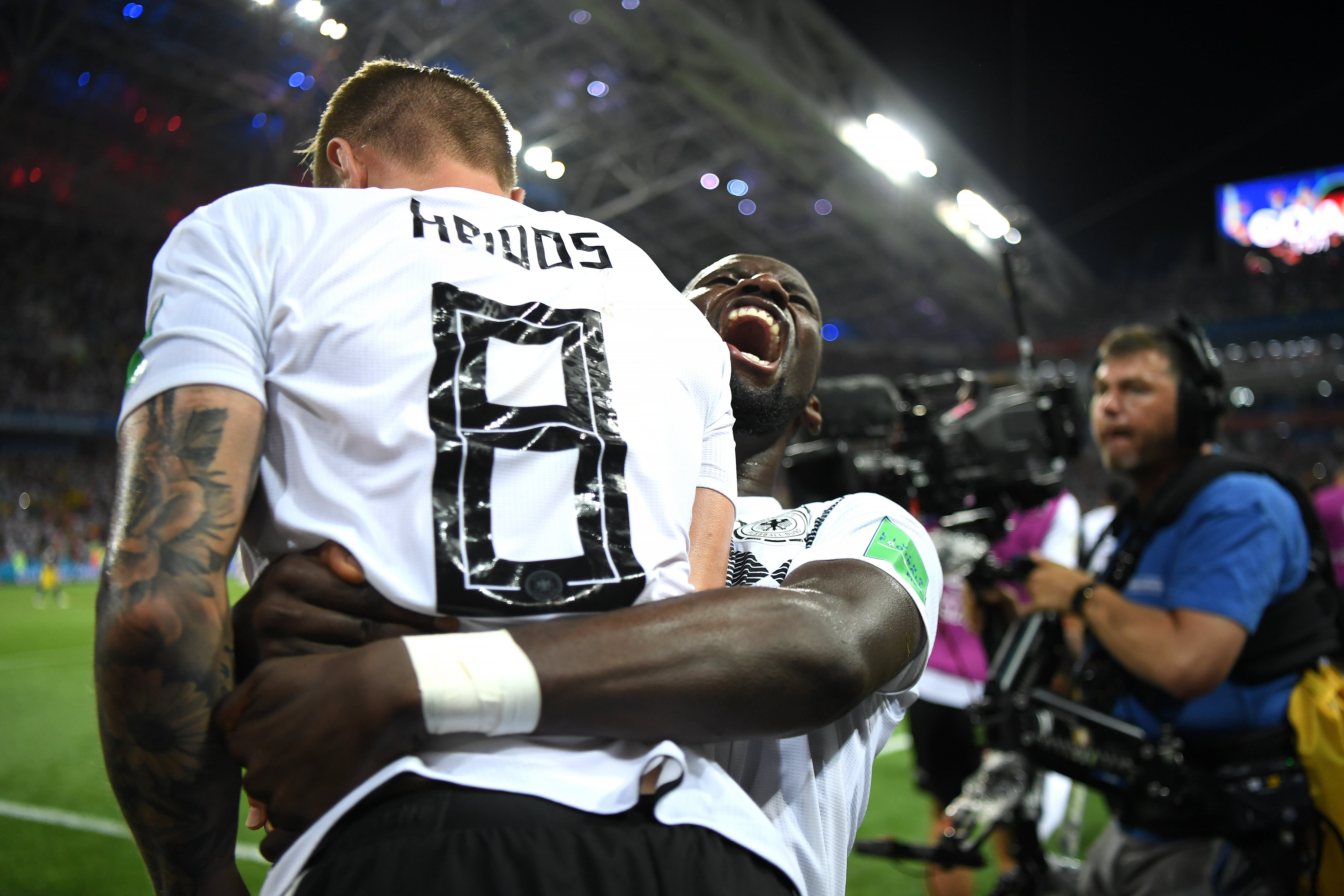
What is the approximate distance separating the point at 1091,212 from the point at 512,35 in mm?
15227

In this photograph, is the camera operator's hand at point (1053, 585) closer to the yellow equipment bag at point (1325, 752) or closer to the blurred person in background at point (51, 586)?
the yellow equipment bag at point (1325, 752)

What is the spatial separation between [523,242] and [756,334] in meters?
0.86

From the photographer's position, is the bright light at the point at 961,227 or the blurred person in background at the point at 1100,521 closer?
the blurred person in background at the point at 1100,521

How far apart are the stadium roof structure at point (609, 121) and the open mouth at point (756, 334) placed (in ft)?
5.89

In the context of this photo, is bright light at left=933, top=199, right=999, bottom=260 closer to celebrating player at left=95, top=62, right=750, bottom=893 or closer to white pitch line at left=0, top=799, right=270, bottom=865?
white pitch line at left=0, top=799, right=270, bottom=865

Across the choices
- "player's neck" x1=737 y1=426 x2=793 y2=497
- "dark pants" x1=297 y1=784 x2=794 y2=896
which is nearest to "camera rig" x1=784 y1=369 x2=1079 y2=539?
"player's neck" x1=737 y1=426 x2=793 y2=497

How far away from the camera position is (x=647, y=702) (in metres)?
0.97

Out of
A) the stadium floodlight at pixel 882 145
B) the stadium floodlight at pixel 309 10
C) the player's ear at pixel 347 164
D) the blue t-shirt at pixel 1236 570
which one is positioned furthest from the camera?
the stadium floodlight at pixel 882 145

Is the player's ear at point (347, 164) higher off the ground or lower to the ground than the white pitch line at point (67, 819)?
higher

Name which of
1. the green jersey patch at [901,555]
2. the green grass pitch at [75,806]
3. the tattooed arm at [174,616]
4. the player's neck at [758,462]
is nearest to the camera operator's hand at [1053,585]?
the player's neck at [758,462]

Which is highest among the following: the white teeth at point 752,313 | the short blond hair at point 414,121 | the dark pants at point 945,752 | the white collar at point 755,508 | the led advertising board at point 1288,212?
the led advertising board at point 1288,212

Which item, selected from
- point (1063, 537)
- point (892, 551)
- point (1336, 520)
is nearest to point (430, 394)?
point (892, 551)

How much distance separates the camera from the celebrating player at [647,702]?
2.95 ft

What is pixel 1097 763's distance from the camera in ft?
8.33
